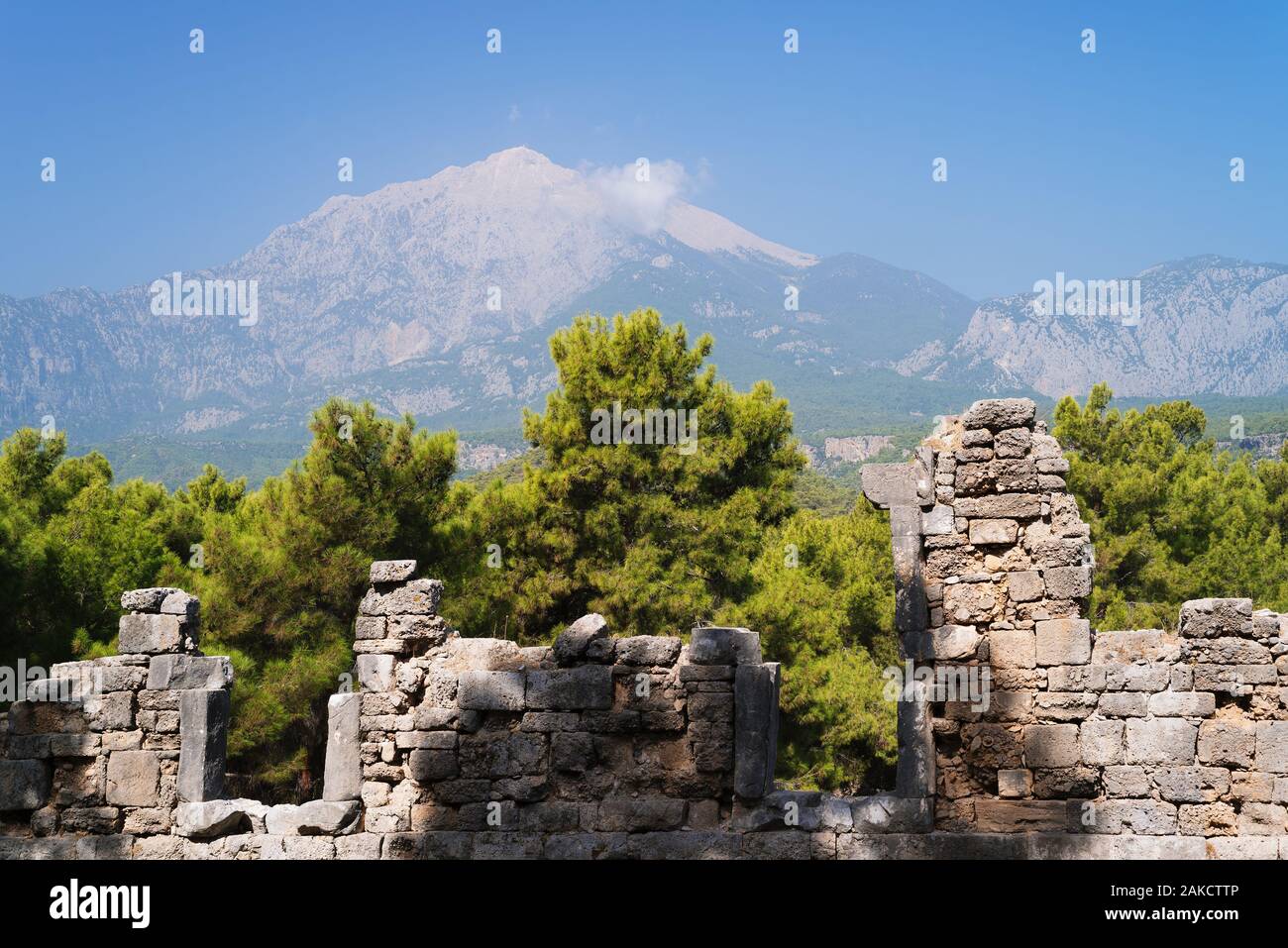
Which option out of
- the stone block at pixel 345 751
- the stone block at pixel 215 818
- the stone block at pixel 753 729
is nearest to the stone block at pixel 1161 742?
the stone block at pixel 753 729

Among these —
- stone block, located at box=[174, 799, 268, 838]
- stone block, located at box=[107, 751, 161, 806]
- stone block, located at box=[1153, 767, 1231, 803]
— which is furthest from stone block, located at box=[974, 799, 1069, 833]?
stone block, located at box=[107, 751, 161, 806]

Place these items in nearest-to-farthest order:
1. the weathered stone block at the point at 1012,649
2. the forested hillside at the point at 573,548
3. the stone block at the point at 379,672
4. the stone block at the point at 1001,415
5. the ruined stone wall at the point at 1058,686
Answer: the ruined stone wall at the point at 1058,686, the weathered stone block at the point at 1012,649, the stone block at the point at 1001,415, the stone block at the point at 379,672, the forested hillside at the point at 573,548

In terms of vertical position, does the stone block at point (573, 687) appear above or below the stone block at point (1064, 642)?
A: below

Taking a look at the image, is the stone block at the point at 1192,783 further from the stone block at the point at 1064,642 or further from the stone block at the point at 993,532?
the stone block at the point at 993,532

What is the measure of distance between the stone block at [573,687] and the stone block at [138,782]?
11.6ft

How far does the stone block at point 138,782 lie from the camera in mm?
10312

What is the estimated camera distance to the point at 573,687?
32.9 ft

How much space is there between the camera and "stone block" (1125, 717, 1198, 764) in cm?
931

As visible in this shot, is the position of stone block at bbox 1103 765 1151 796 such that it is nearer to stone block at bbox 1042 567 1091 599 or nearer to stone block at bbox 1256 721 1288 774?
stone block at bbox 1256 721 1288 774

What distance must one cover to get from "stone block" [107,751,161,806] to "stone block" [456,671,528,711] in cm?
288

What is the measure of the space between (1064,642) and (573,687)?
4.22m

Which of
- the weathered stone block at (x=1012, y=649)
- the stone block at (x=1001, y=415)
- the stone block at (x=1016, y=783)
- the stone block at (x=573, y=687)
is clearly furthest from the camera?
the stone block at (x=573, y=687)

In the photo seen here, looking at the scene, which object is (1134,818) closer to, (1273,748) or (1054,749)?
(1054,749)

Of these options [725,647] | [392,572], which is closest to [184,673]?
[392,572]
